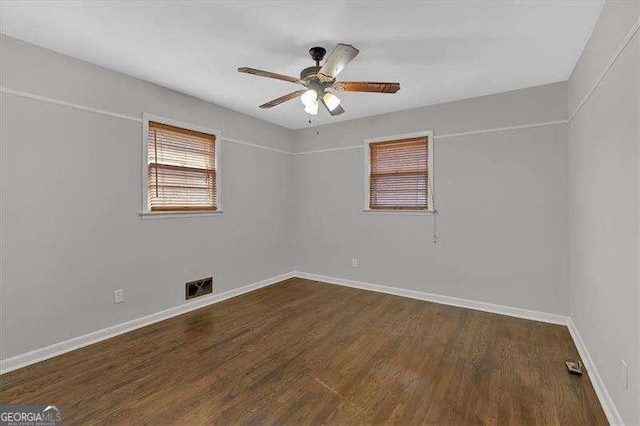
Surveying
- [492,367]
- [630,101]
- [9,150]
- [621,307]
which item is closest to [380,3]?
[630,101]

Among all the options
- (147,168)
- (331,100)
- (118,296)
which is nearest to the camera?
(331,100)

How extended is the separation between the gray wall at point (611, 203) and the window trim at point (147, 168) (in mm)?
3819

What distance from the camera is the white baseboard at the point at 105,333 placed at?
2327 mm

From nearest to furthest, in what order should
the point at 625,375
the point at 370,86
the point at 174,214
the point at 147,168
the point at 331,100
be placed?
1. the point at 625,375
2. the point at 370,86
3. the point at 331,100
4. the point at 147,168
5. the point at 174,214

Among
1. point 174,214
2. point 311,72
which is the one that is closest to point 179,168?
point 174,214

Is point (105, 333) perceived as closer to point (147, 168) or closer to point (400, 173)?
point (147, 168)

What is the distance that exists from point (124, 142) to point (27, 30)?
105 centimetres

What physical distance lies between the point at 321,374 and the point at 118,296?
2195 mm

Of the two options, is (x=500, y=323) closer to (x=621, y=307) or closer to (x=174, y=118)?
(x=621, y=307)

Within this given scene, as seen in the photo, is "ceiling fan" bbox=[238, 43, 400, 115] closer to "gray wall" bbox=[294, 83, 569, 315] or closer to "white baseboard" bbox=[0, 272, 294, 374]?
"gray wall" bbox=[294, 83, 569, 315]

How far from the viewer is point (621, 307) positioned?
1.67m

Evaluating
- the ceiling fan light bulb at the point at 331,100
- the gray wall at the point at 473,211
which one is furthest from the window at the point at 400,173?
the ceiling fan light bulb at the point at 331,100

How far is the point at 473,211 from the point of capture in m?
3.67

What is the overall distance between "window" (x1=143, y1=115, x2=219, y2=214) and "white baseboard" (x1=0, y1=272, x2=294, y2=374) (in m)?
1.16
